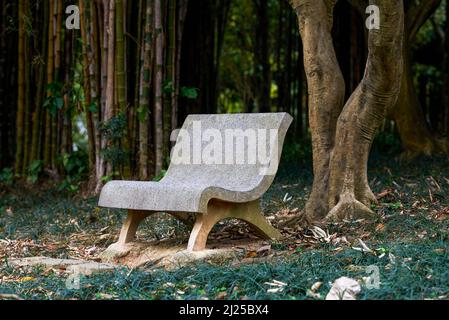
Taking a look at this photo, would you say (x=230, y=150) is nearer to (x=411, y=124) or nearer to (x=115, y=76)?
(x=115, y=76)

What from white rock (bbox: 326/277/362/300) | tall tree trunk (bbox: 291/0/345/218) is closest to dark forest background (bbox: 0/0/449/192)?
tall tree trunk (bbox: 291/0/345/218)

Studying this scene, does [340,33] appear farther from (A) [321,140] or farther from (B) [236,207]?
(B) [236,207]

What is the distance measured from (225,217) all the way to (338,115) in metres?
1.25

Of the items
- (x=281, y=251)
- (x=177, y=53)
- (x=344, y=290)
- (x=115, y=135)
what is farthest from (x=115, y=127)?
(x=344, y=290)

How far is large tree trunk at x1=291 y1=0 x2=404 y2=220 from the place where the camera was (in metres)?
4.95

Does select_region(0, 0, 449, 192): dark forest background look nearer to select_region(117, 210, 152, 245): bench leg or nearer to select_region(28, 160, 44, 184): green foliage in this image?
select_region(28, 160, 44, 184): green foliage

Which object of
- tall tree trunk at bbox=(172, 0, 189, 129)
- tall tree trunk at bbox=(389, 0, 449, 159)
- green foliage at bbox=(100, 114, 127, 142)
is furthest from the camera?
tall tree trunk at bbox=(389, 0, 449, 159)

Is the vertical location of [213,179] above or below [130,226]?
above

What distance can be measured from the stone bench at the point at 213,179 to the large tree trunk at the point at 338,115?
1.67 feet

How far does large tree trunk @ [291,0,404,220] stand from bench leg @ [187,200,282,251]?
0.54 m

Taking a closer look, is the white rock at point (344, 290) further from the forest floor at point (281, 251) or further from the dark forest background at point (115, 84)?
the dark forest background at point (115, 84)

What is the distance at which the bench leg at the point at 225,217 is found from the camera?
4301 millimetres

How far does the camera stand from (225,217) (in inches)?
175
